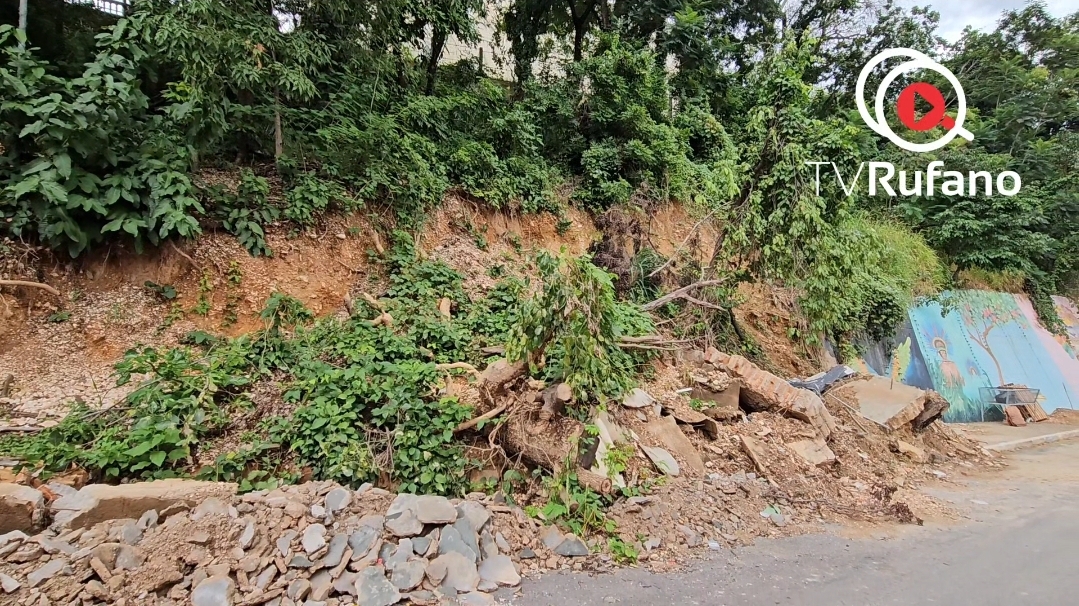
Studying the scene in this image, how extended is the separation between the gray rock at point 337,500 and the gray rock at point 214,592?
640 mm

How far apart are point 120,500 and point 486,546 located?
213cm

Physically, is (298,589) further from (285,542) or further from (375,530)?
(375,530)

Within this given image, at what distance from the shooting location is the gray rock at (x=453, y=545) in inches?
117

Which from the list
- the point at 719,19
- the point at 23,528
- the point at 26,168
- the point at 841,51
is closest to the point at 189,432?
the point at 23,528

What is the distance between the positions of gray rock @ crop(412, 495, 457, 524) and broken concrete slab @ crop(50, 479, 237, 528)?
1.18 metres

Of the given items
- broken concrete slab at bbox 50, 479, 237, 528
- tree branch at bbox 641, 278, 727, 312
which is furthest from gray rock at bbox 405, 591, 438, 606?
tree branch at bbox 641, 278, 727, 312

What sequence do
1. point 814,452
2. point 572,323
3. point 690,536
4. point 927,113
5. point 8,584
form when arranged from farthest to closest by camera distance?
point 927,113
point 814,452
point 572,323
point 690,536
point 8,584

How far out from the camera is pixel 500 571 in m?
3.00

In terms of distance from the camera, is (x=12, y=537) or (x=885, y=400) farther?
(x=885, y=400)

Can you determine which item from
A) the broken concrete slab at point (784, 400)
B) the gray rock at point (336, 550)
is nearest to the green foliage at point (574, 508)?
the gray rock at point (336, 550)

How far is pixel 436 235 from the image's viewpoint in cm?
723

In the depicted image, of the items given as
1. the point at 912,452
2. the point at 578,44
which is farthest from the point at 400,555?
the point at 578,44

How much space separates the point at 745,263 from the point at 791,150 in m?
1.69

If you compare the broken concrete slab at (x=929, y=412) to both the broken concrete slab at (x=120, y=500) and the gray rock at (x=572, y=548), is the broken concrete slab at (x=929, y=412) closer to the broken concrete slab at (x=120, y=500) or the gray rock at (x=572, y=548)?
the gray rock at (x=572, y=548)
